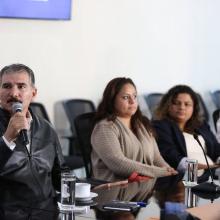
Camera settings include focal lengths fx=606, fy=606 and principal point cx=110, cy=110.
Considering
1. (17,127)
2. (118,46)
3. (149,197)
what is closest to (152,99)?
(118,46)

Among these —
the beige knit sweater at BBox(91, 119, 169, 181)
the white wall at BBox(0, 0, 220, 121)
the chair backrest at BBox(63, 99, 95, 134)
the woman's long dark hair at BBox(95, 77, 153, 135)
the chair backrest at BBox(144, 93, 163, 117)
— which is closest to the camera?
the beige knit sweater at BBox(91, 119, 169, 181)

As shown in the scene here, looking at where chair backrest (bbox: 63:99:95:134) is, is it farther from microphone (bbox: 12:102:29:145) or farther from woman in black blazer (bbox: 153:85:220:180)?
microphone (bbox: 12:102:29:145)

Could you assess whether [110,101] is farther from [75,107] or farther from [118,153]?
[75,107]

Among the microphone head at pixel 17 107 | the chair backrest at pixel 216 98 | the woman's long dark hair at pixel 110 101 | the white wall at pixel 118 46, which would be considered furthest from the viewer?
the chair backrest at pixel 216 98

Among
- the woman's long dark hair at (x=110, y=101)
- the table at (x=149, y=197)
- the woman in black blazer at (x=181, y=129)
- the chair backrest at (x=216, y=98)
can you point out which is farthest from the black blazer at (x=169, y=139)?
the chair backrest at (x=216, y=98)

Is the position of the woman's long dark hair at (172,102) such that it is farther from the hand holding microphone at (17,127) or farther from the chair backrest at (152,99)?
the hand holding microphone at (17,127)

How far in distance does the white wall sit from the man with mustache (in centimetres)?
226

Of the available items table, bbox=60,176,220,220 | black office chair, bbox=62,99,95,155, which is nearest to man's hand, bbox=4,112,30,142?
table, bbox=60,176,220,220

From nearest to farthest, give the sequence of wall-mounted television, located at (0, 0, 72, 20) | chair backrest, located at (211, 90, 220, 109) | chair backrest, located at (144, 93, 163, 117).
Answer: wall-mounted television, located at (0, 0, 72, 20), chair backrest, located at (144, 93, 163, 117), chair backrest, located at (211, 90, 220, 109)

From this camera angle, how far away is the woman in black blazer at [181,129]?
4.20 metres

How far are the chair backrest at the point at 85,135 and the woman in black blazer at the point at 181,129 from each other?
55 centimetres

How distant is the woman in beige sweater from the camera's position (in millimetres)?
3652

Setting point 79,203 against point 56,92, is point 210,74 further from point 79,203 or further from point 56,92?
point 79,203

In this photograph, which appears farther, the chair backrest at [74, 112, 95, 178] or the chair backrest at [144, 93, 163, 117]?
the chair backrest at [144, 93, 163, 117]
